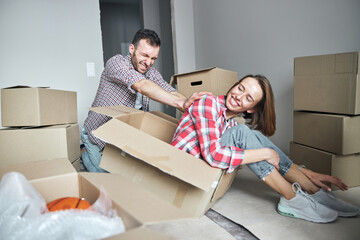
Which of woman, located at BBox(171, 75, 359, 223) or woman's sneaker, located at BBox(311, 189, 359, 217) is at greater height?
woman, located at BBox(171, 75, 359, 223)

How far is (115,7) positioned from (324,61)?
18.0ft

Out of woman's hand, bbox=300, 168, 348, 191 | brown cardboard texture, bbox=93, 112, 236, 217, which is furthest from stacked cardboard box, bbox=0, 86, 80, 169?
woman's hand, bbox=300, 168, 348, 191

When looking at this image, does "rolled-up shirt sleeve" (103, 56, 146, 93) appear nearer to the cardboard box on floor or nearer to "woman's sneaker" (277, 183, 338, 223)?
the cardboard box on floor

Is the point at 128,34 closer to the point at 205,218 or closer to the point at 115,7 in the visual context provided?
the point at 115,7

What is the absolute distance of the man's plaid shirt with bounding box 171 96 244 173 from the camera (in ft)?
3.64

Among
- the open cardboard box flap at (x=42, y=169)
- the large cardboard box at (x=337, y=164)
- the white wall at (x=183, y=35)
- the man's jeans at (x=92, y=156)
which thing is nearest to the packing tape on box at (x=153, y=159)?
the open cardboard box flap at (x=42, y=169)

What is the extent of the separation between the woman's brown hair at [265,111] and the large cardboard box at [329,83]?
1.38ft

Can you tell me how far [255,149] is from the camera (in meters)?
1.21

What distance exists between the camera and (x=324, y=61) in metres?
1.55

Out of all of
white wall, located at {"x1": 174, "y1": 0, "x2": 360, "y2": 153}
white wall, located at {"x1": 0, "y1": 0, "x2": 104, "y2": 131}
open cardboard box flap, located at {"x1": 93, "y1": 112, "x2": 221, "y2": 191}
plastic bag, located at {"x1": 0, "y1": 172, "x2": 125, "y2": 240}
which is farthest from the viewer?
white wall, located at {"x1": 0, "y1": 0, "x2": 104, "y2": 131}

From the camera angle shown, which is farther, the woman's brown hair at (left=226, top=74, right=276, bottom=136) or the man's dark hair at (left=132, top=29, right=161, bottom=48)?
the man's dark hair at (left=132, top=29, right=161, bottom=48)

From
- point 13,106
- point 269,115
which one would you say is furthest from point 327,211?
point 13,106

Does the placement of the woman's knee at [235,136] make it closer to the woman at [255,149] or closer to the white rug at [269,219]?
the woman at [255,149]

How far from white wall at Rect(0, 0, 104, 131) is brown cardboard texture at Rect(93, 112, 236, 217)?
5.01ft
